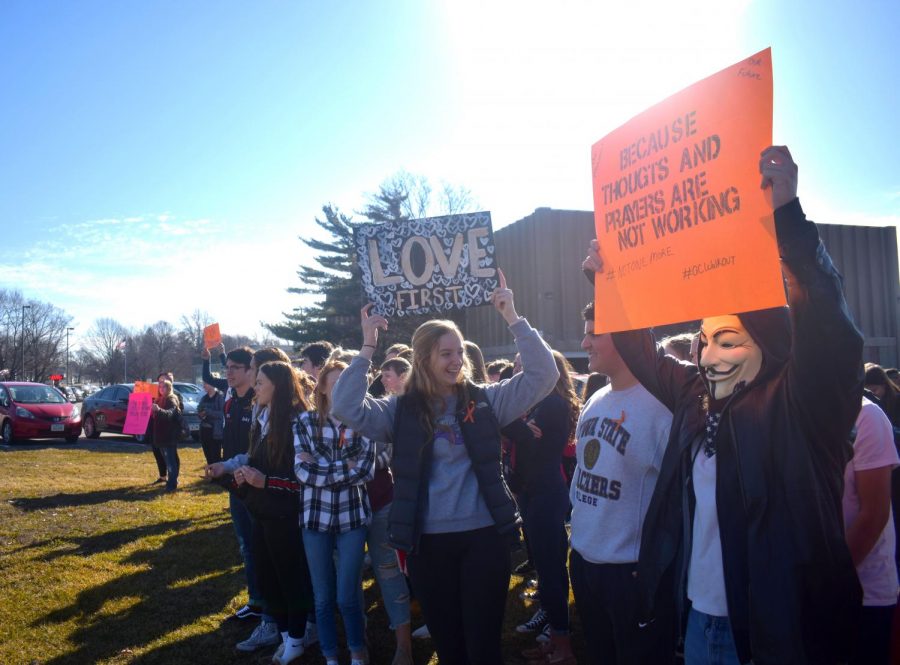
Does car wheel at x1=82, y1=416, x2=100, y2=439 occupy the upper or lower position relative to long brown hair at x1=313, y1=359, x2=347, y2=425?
lower

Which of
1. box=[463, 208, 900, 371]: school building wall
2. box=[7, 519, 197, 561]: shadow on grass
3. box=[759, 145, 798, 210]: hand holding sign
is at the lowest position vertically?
box=[7, 519, 197, 561]: shadow on grass

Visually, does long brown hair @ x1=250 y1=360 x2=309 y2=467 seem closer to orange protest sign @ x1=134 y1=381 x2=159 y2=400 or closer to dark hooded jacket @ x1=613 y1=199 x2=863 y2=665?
dark hooded jacket @ x1=613 y1=199 x2=863 y2=665

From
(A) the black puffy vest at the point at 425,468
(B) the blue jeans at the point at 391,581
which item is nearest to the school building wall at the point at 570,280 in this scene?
(B) the blue jeans at the point at 391,581

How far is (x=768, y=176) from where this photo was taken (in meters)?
1.85

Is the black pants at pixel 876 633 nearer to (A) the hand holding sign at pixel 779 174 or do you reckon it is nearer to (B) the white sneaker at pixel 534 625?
(A) the hand holding sign at pixel 779 174

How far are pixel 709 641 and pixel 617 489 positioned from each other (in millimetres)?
681

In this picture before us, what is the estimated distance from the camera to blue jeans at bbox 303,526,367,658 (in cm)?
405

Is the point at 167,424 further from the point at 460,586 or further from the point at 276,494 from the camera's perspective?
the point at 460,586

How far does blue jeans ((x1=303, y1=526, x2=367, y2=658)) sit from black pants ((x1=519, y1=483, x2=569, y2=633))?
116 cm

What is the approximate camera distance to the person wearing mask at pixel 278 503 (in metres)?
4.26

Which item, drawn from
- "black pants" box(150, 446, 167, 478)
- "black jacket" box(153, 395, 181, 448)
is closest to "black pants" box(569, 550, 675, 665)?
"black jacket" box(153, 395, 181, 448)

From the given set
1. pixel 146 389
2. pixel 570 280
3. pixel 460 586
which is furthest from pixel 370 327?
pixel 570 280

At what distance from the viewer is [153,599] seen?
5.76 meters

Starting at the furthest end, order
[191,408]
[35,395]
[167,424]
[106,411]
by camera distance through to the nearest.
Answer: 1. [106,411]
2. [191,408]
3. [35,395]
4. [167,424]
